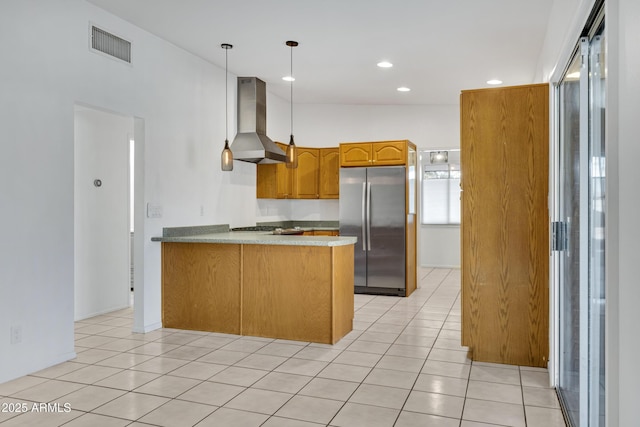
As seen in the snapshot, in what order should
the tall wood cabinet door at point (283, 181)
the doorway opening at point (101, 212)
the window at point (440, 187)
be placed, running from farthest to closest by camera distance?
1. the window at point (440, 187)
2. the tall wood cabinet door at point (283, 181)
3. the doorway opening at point (101, 212)

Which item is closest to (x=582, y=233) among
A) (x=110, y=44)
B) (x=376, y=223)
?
(x=110, y=44)

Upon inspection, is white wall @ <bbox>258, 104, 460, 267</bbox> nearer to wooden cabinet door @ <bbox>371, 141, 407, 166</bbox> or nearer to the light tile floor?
wooden cabinet door @ <bbox>371, 141, 407, 166</bbox>

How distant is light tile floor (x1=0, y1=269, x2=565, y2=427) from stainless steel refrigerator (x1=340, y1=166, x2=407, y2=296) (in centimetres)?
202

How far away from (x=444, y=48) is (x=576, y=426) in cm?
377

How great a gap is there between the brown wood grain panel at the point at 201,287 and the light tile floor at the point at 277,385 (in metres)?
0.16

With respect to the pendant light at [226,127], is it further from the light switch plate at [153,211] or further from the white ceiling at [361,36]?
the light switch plate at [153,211]

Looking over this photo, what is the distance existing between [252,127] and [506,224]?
325cm

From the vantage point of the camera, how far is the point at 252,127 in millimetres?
5785

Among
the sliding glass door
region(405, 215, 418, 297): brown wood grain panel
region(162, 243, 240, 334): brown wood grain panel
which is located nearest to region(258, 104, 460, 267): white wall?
region(405, 215, 418, 297): brown wood grain panel

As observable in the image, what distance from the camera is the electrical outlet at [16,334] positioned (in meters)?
3.33

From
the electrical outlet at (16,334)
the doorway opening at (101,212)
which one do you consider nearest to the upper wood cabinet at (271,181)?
the doorway opening at (101,212)

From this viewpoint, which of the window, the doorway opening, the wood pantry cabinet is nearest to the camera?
the doorway opening

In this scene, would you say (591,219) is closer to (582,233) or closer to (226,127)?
(582,233)

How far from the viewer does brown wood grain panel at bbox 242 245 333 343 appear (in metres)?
4.32
